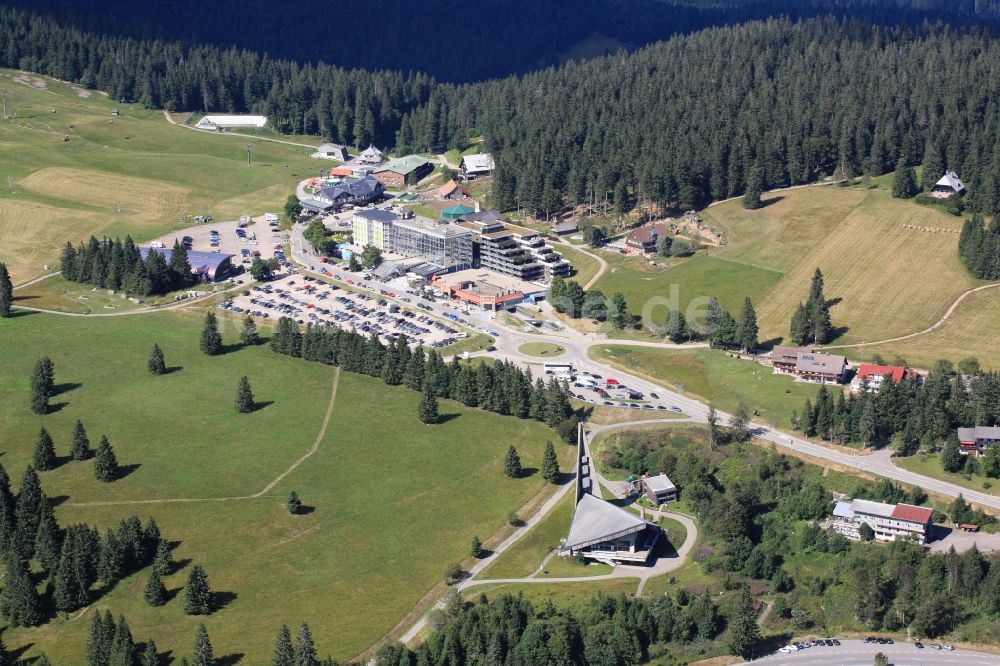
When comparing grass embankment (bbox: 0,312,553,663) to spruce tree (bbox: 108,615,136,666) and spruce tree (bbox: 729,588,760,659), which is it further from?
spruce tree (bbox: 729,588,760,659)

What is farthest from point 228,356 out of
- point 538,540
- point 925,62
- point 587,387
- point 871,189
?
point 925,62

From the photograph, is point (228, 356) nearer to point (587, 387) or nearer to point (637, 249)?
point (587, 387)

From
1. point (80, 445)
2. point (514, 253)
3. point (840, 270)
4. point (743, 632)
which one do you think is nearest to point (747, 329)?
point (840, 270)

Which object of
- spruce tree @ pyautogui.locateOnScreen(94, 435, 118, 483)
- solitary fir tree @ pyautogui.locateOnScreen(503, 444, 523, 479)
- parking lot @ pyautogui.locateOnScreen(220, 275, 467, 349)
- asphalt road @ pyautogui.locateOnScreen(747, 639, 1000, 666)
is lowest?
asphalt road @ pyautogui.locateOnScreen(747, 639, 1000, 666)

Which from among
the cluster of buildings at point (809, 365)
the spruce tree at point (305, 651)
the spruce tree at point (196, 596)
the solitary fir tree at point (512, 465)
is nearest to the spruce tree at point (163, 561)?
the spruce tree at point (196, 596)

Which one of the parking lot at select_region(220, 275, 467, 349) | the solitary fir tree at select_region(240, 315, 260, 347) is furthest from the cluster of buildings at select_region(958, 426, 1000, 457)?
A: the solitary fir tree at select_region(240, 315, 260, 347)
